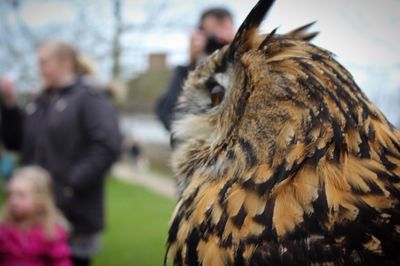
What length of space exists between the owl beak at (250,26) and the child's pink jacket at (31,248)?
176 centimetres

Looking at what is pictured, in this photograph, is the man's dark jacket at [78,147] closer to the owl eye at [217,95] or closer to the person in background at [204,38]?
the person in background at [204,38]

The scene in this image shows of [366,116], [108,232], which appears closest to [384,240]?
[366,116]

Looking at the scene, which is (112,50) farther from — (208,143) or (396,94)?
(396,94)

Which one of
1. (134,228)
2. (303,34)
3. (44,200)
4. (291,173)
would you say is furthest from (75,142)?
(134,228)

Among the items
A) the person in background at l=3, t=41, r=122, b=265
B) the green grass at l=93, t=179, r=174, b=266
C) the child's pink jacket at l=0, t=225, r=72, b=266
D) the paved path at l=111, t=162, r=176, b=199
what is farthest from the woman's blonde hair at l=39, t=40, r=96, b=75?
the paved path at l=111, t=162, r=176, b=199

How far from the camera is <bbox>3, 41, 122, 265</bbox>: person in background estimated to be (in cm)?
261

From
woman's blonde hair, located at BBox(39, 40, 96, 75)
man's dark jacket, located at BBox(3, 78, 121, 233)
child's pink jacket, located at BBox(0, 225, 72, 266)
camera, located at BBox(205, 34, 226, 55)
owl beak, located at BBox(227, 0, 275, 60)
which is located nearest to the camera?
owl beak, located at BBox(227, 0, 275, 60)

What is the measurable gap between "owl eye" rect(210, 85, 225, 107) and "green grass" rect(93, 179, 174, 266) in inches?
95.0

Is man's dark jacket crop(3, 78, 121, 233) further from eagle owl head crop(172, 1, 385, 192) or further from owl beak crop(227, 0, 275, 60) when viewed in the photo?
owl beak crop(227, 0, 275, 60)

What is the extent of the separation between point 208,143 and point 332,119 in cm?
37

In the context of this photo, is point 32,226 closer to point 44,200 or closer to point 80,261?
point 44,200

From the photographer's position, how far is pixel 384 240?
0.89 metres

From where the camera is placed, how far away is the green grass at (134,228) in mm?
5383

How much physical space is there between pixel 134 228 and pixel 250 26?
6.33m
